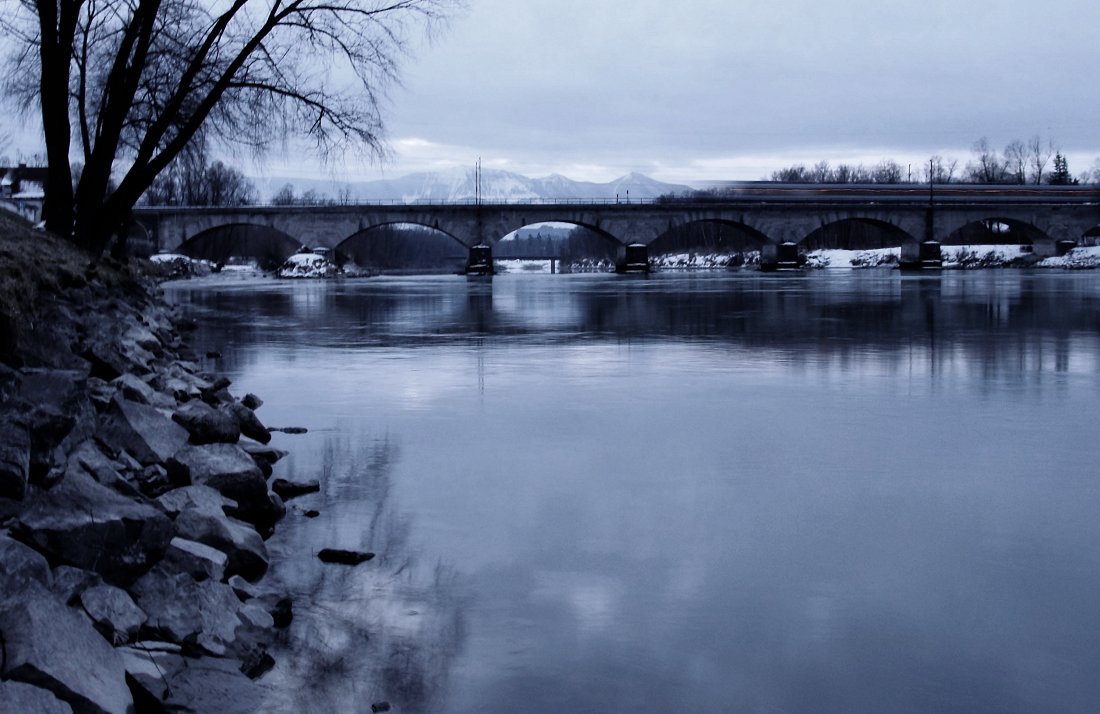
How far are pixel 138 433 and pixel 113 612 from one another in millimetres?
2884

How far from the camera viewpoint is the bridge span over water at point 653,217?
311ft

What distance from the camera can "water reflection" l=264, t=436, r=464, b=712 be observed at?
5301mm

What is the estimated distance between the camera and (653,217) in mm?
96875

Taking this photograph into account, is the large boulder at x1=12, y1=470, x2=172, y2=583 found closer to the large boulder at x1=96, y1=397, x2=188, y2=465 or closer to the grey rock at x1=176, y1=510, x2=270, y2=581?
the grey rock at x1=176, y1=510, x2=270, y2=581

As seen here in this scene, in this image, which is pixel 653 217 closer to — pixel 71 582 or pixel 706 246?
pixel 706 246

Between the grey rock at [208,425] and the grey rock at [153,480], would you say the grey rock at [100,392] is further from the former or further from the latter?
the grey rock at [153,480]

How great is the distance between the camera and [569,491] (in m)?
8.98

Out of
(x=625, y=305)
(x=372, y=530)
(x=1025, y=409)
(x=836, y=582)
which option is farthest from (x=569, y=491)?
(x=625, y=305)

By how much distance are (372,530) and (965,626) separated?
3.91m

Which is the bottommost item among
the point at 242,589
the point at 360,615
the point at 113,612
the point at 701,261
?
the point at 360,615

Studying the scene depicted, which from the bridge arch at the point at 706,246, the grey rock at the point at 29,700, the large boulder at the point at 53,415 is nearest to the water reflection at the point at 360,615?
the grey rock at the point at 29,700

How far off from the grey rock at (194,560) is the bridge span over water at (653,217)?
8903 cm

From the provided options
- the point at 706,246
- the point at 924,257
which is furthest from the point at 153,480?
the point at 706,246

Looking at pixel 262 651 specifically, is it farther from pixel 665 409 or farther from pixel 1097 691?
pixel 665 409
